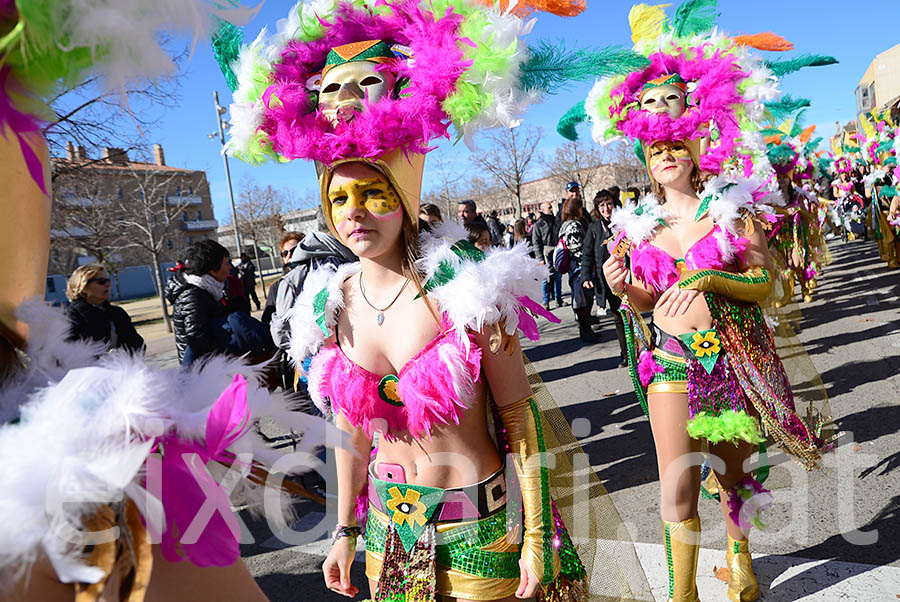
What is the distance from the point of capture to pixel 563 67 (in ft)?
6.86

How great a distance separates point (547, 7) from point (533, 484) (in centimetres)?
155

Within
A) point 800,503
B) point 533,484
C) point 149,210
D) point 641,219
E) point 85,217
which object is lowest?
point 800,503

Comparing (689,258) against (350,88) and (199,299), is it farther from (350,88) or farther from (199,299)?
(199,299)

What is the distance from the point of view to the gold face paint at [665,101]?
2938 millimetres

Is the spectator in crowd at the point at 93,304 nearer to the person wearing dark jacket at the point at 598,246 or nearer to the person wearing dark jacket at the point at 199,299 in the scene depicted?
the person wearing dark jacket at the point at 199,299

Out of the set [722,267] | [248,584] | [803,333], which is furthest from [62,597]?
[803,333]

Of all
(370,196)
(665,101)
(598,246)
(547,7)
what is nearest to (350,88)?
(370,196)

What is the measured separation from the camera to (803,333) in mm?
8078

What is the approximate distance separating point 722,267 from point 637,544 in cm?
167

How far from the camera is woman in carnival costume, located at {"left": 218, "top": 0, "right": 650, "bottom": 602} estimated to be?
1.80 m

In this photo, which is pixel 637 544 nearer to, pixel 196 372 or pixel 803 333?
pixel 196 372

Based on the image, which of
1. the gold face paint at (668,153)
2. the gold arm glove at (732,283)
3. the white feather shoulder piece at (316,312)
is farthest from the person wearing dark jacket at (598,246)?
the white feather shoulder piece at (316,312)

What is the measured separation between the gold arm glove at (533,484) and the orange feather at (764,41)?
2.53m

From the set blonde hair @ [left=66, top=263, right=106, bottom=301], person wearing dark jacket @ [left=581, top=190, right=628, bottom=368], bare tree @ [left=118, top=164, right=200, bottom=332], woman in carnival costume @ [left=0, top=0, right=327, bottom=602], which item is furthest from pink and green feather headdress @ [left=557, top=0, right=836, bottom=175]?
bare tree @ [left=118, top=164, right=200, bottom=332]
